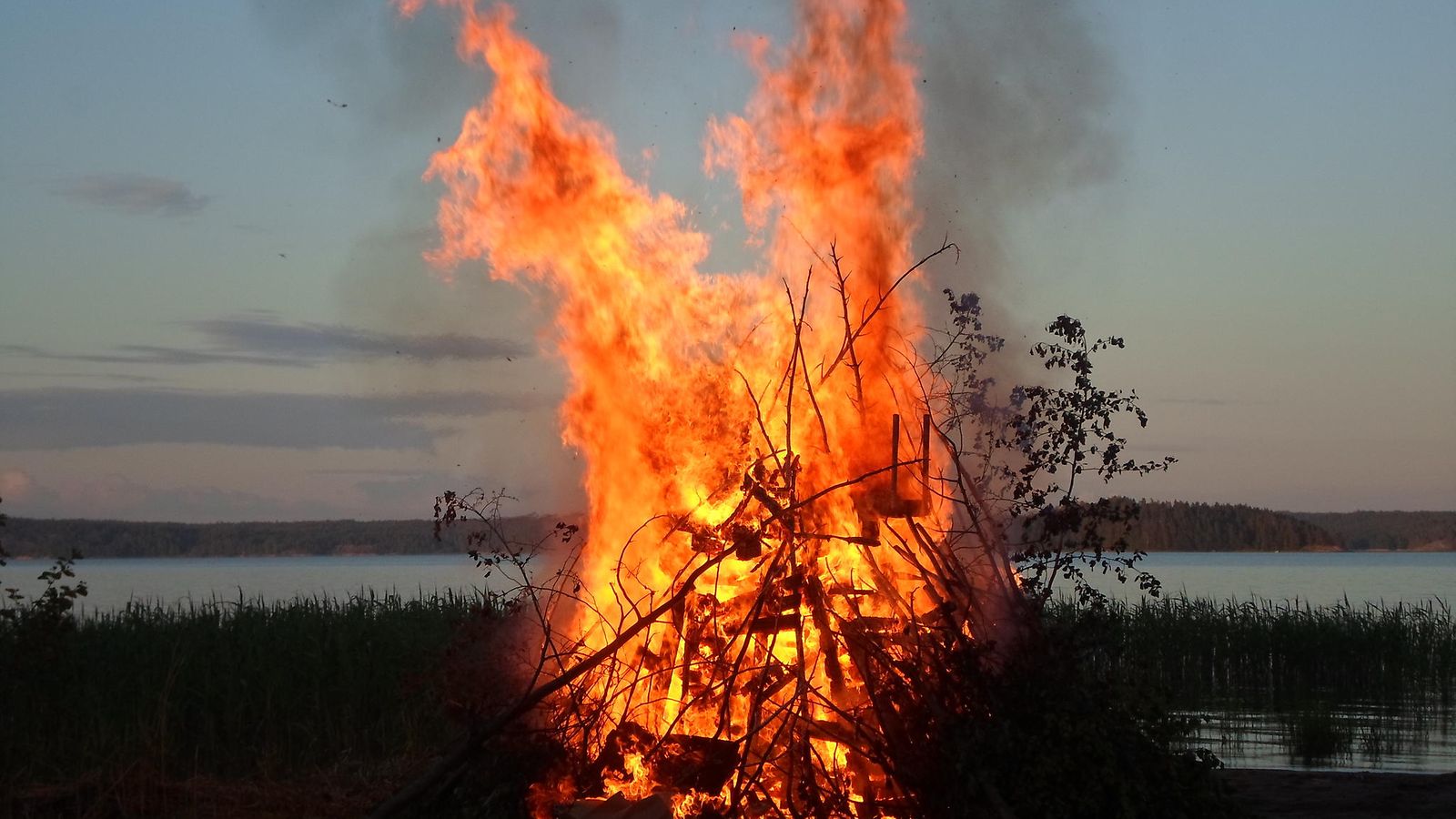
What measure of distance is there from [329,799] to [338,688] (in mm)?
4956

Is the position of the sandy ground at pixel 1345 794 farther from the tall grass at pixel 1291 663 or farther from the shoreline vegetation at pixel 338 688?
the tall grass at pixel 1291 663

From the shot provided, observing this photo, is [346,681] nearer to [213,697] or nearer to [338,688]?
[338,688]

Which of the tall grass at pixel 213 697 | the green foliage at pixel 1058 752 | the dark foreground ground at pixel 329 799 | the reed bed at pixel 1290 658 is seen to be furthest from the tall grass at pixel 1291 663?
the green foliage at pixel 1058 752

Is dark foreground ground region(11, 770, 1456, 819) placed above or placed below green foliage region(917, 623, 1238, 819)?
below

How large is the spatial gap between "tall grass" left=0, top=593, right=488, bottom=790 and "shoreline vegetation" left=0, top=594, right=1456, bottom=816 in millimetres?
28

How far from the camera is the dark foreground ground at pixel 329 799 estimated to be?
32.1ft

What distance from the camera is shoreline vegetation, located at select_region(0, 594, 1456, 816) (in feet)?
33.0

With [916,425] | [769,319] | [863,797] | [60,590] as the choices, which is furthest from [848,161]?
[60,590]

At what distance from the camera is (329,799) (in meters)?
10.3

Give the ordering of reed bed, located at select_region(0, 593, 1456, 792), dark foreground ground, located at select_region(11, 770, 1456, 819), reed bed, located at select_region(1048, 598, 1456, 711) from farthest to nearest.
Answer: reed bed, located at select_region(1048, 598, 1456, 711) < reed bed, located at select_region(0, 593, 1456, 792) < dark foreground ground, located at select_region(11, 770, 1456, 819)

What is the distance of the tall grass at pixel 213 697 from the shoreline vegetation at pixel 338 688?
3cm

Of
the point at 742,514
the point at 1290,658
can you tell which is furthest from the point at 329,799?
the point at 1290,658

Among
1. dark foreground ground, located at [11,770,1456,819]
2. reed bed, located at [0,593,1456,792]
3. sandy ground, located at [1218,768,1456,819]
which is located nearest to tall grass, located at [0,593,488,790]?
reed bed, located at [0,593,1456,792]

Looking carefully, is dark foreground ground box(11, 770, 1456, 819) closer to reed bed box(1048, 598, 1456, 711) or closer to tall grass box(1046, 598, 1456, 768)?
tall grass box(1046, 598, 1456, 768)
